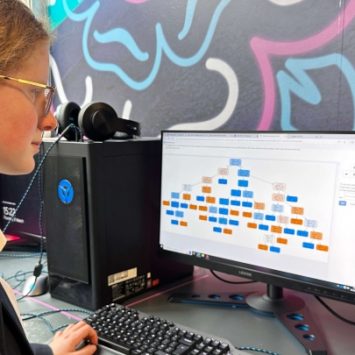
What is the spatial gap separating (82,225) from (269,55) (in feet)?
2.05

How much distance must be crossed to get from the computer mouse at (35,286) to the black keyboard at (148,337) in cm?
26

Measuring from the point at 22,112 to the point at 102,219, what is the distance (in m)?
0.37

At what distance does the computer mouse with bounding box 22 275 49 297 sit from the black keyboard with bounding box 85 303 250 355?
26cm

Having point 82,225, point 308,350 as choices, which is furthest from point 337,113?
Result: point 82,225

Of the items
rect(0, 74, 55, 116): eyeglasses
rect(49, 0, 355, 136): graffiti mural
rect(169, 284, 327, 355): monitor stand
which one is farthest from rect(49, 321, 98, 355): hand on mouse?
rect(49, 0, 355, 136): graffiti mural

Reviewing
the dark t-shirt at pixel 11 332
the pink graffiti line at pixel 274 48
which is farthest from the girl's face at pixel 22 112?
the pink graffiti line at pixel 274 48

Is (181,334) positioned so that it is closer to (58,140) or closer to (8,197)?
(58,140)

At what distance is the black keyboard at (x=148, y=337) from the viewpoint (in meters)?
0.71

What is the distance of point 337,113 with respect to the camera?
987 millimetres

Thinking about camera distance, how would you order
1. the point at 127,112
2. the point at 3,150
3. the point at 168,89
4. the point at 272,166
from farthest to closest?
the point at 127,112
the point at 168,89
the point at 272,166
the point at 3,150

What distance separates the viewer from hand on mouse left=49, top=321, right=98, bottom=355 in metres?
0.74

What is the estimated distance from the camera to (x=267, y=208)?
86 centimetres

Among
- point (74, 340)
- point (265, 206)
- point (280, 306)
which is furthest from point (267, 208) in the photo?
point (74, 340)

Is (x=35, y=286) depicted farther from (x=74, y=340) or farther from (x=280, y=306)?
(x=280, y=306)
